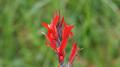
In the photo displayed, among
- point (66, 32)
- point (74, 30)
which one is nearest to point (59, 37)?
point (66, 32)

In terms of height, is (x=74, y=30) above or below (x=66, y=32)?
below

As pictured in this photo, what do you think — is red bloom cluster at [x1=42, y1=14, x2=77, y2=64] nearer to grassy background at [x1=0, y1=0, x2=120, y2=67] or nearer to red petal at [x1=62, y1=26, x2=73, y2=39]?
red petal at [x1=62, y1=26, x2=73, y2=39]

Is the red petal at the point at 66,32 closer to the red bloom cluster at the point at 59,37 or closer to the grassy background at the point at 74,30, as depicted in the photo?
the red bloom cluster at the point at 59,37

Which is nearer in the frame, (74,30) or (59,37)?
(59,37)

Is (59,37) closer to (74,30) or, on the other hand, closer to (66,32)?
(66,32)

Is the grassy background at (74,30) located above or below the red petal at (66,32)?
below

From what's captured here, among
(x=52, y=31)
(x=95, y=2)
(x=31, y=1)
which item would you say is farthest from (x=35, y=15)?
(x=52, y=31)

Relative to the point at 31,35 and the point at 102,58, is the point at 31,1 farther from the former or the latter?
the point at 102,58

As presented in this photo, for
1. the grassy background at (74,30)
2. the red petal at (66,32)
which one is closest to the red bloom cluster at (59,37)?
the red petal at (66,32)
